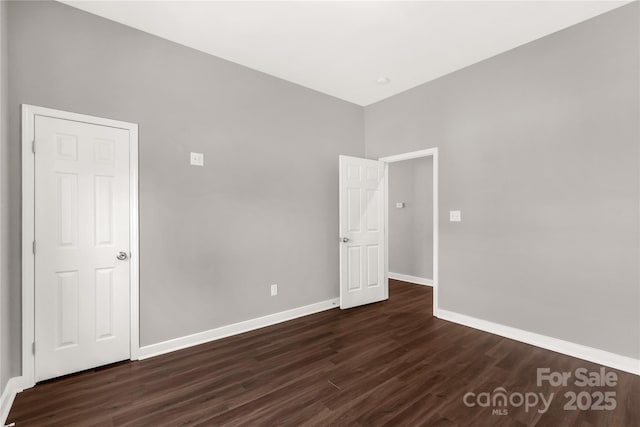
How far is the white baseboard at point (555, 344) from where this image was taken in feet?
7.96

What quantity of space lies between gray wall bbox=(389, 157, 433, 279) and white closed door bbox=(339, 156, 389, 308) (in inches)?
59.0

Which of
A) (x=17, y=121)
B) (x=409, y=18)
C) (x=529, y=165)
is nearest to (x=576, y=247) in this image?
(x=529, y=165)

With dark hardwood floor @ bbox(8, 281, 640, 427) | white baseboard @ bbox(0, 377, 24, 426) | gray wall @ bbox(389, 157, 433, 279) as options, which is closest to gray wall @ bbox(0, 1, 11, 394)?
white baseboard @ bbox(0, 377, 24, 426)

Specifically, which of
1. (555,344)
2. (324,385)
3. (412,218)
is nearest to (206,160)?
(324,385)

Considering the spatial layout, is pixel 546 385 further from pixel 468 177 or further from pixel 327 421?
pixel 468 177

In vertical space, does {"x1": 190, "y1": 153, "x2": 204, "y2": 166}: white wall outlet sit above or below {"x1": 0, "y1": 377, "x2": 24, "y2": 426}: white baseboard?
above

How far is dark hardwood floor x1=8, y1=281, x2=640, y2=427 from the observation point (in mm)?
1882

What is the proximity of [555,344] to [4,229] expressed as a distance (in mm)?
4823

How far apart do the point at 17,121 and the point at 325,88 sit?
3241mm

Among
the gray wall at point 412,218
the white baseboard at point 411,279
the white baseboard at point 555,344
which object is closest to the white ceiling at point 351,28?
the gray wall at point 412,218

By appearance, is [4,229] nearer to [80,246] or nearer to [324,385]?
[80,246]

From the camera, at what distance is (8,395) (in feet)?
6.66

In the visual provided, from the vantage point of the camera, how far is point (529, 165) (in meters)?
2.98

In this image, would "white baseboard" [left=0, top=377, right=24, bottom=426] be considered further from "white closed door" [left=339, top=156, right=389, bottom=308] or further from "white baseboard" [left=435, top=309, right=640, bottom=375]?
"white baseboard" [left=435, top=309, right=640, bottom=375]
